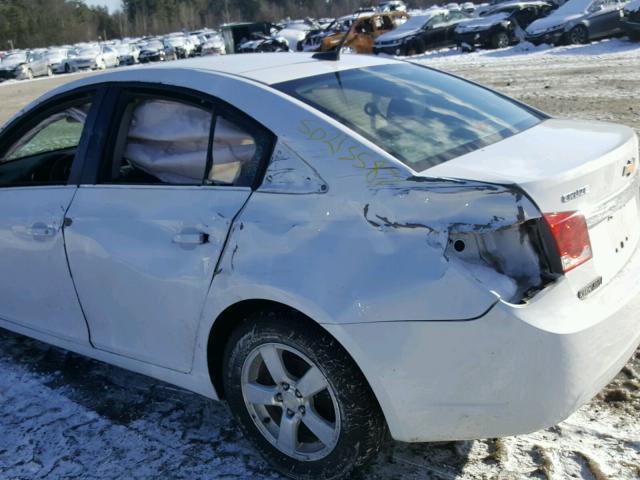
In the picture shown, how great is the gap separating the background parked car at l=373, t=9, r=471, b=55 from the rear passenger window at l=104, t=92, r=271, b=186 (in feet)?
79.3

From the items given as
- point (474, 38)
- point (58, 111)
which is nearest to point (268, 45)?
point (474, 38)

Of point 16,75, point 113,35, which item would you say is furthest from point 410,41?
point 113,35

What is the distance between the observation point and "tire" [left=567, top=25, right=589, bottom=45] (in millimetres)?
20984

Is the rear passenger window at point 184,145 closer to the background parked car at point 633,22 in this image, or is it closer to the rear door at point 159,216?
the rear door at point 159,216

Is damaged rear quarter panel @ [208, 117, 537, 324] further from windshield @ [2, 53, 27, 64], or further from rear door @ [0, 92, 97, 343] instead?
windshield @ [2, 53, 27, 64]

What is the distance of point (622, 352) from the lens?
249cm

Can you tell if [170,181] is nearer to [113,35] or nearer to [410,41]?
[410,41]

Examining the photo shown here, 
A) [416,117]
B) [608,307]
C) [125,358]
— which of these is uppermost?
[416,117]

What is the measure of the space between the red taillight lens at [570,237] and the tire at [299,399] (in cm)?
83

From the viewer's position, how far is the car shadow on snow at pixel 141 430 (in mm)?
2867

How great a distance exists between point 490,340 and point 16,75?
4094 centimetres

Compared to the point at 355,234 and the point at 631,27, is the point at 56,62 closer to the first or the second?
the point at 631,27

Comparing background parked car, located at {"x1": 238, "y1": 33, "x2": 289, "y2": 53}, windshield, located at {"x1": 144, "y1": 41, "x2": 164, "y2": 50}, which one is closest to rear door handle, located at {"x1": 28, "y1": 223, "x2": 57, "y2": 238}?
background parked car, located at {"x1": 238, "y1": 33, "x2": 289, "y2": 53}

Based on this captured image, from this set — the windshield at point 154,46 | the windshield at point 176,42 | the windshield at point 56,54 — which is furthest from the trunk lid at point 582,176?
the windshield at point 176,42
